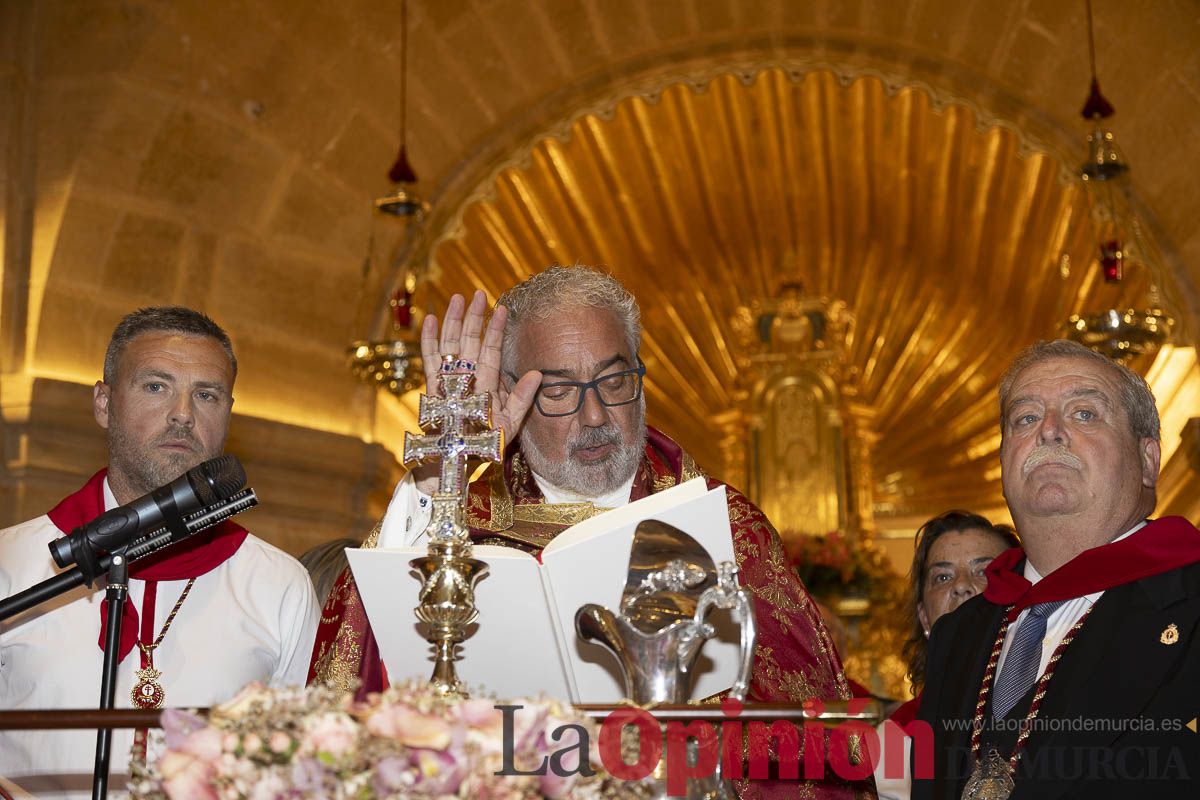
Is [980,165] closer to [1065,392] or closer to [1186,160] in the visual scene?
[1186,160]

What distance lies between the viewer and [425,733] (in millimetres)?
1532

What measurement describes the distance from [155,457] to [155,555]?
0.78ft

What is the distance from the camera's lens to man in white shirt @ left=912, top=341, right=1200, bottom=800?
243cm

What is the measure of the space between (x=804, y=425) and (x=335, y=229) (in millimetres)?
3129

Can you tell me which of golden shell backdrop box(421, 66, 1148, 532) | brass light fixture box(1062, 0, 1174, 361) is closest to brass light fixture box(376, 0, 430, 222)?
golden shell backdrop box(421, 66, 1148, 532)

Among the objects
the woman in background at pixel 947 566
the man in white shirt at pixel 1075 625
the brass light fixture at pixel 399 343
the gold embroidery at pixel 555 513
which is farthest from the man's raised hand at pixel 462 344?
the brass light fixture at pixel 399 343

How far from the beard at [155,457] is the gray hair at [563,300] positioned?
68 cm

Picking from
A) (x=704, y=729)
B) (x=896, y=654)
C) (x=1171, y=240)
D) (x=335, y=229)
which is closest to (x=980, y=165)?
(x=1171, y=240)

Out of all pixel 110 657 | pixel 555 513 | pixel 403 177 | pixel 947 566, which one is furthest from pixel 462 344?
pixel 403 177

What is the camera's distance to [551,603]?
213 cm

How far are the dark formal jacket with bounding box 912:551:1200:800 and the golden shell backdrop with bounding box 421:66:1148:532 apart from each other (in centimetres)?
460

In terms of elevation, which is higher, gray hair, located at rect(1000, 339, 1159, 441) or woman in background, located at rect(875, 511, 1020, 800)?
gray hair, located at rect(1000, 339, 1159, 441)

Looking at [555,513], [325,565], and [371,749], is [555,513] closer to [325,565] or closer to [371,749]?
[325,565]

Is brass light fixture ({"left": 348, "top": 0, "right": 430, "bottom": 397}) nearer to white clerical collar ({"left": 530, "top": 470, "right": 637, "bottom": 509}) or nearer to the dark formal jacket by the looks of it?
white clerical collar ({"left": 530, "top": 470, "right": 637, "bottom": 509})
